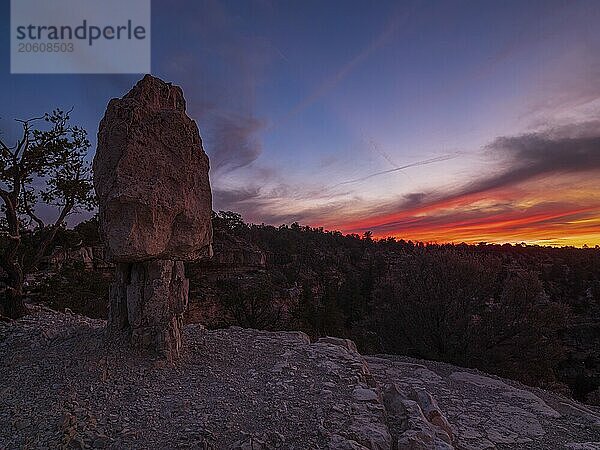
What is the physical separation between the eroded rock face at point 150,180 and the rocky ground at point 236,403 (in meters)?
1.92

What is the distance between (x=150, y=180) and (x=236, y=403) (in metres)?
3.71

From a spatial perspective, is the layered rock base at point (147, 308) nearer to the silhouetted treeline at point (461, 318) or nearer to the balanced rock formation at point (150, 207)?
the balanced rock formation at point (150, 207)

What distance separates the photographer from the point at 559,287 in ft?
106

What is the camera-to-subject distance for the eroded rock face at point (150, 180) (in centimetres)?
640

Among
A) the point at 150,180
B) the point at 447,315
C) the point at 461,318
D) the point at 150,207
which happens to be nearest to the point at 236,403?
the point at 150,207

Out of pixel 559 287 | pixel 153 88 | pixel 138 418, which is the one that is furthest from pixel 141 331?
pixel 559 287

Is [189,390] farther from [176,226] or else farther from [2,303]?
[2,303]

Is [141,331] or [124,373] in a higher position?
[141,331]

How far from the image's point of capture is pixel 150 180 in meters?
6.67

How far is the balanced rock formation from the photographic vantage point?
21.1 ft

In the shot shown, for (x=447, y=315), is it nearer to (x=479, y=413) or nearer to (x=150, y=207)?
(x=479, y=413)

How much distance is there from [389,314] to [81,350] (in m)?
11.0

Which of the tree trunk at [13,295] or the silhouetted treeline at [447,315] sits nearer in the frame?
the tree trunk at [13,295]

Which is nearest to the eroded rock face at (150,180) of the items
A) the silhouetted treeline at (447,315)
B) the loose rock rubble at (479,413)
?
the loose rock rubble at (479,413)
